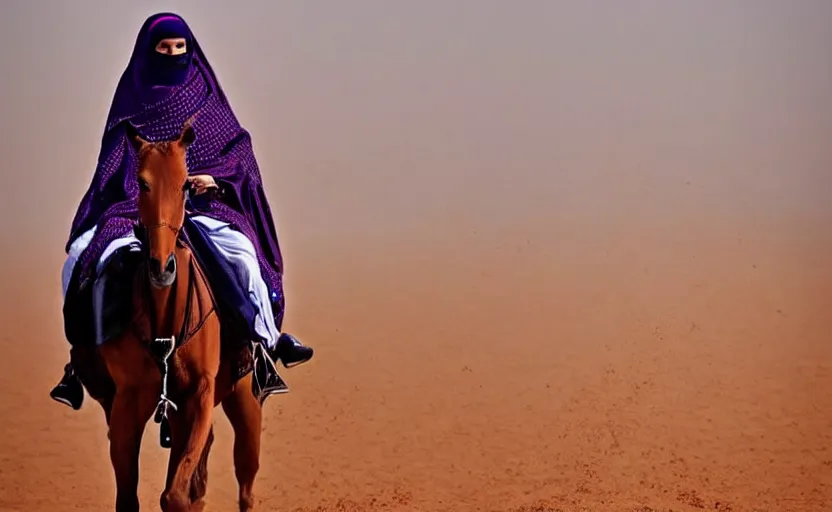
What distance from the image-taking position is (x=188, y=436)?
15.8 feet

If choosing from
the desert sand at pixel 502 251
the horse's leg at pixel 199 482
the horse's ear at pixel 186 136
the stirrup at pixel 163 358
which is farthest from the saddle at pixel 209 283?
the desert sand at pixel 502 251

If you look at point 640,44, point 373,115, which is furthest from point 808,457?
point 373,115

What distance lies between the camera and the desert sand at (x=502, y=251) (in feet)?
20.7

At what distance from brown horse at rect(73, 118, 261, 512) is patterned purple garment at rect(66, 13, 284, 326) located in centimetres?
47

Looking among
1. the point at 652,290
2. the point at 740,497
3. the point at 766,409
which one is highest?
the point at 652,290

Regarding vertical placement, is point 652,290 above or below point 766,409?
above

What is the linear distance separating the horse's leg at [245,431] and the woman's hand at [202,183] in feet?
2.35

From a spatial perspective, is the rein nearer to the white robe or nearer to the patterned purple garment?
the white robe

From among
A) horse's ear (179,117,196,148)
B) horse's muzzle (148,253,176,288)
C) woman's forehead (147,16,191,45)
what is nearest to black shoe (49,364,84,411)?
horse's muzzle (148,253,176,288)

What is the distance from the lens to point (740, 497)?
6719mm

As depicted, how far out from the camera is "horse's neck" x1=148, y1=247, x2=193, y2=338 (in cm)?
468

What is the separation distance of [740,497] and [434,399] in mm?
1540

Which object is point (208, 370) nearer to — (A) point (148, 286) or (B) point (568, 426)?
(A) point (148, 286)

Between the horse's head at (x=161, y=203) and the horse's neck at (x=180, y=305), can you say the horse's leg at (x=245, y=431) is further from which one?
the horse's head at (x=161, y=203)
